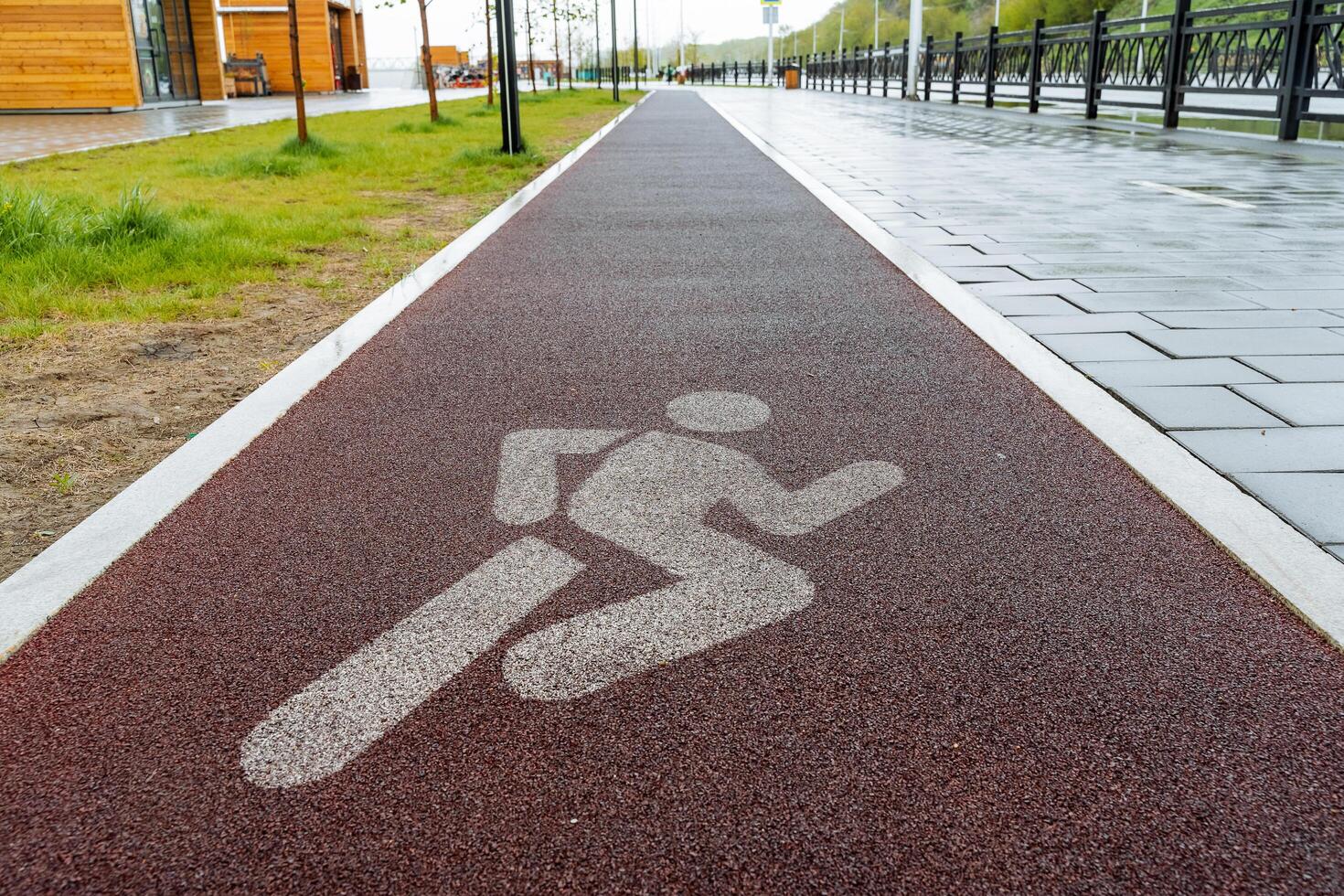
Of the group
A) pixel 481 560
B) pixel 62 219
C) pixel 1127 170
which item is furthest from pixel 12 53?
pixel 481 560

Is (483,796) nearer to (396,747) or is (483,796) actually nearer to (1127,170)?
(396,747)

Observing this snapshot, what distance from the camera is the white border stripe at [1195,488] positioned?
8.04ft

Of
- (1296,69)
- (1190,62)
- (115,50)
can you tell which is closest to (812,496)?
(1296,69)

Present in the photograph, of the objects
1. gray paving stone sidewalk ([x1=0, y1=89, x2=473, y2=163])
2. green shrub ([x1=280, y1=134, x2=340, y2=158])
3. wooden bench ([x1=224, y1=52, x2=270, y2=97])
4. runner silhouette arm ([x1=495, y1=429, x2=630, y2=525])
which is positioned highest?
wooden bench ([x1=224, y1=52, x2=270, y2=97])

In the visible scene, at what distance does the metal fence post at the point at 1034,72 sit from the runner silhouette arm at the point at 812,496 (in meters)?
21.3

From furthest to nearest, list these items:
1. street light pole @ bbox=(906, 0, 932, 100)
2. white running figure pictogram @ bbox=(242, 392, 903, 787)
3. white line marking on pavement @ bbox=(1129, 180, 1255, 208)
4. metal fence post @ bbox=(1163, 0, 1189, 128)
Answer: street light pole @ bbox=(906, 0, 932, 100) → metal fence post @ bbox=(1163, 0, 1189, 128) → white line marking on pavement @ bbox=(1129, 180, 1255, 208) → white running figure pictogram @ bbox=(242, 392, 903, 787)

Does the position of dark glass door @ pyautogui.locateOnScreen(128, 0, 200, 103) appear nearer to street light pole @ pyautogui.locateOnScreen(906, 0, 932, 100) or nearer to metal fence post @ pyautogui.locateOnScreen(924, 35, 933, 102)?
street light pole @ pyautogui.locateOnScreen(906, 0, 932, 100)

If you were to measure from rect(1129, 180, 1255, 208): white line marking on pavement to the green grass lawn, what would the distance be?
5.93m

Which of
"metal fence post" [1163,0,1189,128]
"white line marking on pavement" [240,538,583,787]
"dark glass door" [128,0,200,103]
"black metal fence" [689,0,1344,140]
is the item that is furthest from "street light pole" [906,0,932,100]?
"white line marking on pavement" [240,538,583,787]

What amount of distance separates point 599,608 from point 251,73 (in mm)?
41288

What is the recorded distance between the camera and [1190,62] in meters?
16.2

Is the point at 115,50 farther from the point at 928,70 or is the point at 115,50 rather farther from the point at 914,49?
the point at 928,70

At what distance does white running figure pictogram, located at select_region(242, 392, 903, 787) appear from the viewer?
79.4 inches

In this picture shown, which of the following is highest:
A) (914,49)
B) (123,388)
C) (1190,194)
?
(914,49)
